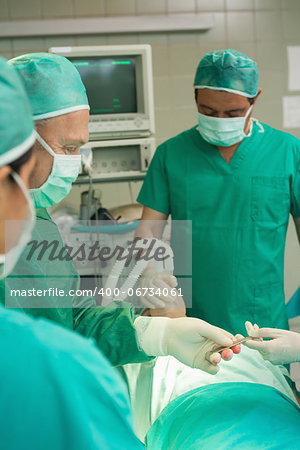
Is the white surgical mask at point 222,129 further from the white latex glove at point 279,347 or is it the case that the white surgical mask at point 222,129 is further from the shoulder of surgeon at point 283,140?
the white latex glove at point 279,347

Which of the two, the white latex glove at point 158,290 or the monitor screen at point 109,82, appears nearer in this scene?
the white latex glove at point 158,290

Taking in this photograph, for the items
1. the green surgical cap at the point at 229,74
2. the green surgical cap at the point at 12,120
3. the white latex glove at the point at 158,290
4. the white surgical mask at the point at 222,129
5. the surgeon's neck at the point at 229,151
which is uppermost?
the green surgical cap at the point at 229,74

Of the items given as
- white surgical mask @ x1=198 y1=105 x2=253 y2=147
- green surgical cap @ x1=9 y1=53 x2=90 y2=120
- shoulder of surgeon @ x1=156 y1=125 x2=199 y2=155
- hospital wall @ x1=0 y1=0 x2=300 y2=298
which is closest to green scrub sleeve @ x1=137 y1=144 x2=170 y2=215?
shoulder of surgeon @ x1=156 y1=125 x2=199 y2=155

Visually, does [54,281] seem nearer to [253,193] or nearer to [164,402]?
[164,402]

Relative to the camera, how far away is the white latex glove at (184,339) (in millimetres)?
1282

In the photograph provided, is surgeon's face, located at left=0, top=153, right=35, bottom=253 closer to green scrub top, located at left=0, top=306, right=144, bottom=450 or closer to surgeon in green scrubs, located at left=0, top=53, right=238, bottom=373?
green scrub top, located at left=0, top=306, right=144, bottom=450

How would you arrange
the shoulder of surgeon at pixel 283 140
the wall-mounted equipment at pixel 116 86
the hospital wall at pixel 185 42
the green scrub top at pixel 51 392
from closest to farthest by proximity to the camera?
the green scrub top at pixel 51 392, the shoulder of surgeon at pixel 283 140, the wall-mounted equipment at pixel 116 86, the hospital wall at pixel 185 42

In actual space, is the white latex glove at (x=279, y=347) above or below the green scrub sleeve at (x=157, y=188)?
below

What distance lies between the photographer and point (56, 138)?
1.26m

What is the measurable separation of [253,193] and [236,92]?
0.39 metres

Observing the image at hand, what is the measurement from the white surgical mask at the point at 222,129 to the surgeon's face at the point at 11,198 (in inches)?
50.9

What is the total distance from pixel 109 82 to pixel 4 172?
2.33m

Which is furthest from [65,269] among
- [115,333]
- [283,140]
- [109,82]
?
[109,82]

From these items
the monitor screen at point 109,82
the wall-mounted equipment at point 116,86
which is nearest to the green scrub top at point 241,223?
the wall-mounted equipment at point 116,86
